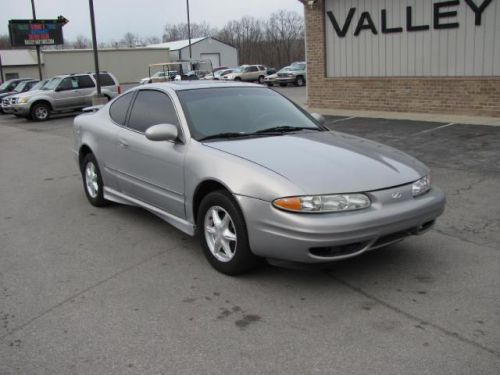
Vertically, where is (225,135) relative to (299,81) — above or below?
below

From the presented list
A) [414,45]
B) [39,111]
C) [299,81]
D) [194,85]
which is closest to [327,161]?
[194,85]

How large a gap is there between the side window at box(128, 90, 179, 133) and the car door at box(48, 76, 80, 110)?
55.4ft

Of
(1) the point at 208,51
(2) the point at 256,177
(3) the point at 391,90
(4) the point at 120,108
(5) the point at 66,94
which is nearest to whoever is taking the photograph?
(2) the point at 256,177

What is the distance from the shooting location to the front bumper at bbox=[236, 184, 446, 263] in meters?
3.73

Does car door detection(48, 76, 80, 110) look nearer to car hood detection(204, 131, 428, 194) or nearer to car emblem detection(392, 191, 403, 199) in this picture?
car hood detection(204, 131, 428, 194)

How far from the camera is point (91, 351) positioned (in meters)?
3.27

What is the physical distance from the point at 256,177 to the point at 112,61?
172 feet

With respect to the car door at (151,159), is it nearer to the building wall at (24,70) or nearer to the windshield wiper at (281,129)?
the windshield wiper at (281,129)

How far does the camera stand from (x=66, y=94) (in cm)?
2152

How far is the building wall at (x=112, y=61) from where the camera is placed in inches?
Result: 1970

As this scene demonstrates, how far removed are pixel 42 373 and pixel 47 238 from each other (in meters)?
2.77

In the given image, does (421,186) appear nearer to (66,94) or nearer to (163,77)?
(66,94)

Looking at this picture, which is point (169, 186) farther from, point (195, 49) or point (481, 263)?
point (195, 49)

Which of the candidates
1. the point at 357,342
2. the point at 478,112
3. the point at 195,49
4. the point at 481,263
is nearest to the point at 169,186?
the point at 357,342
